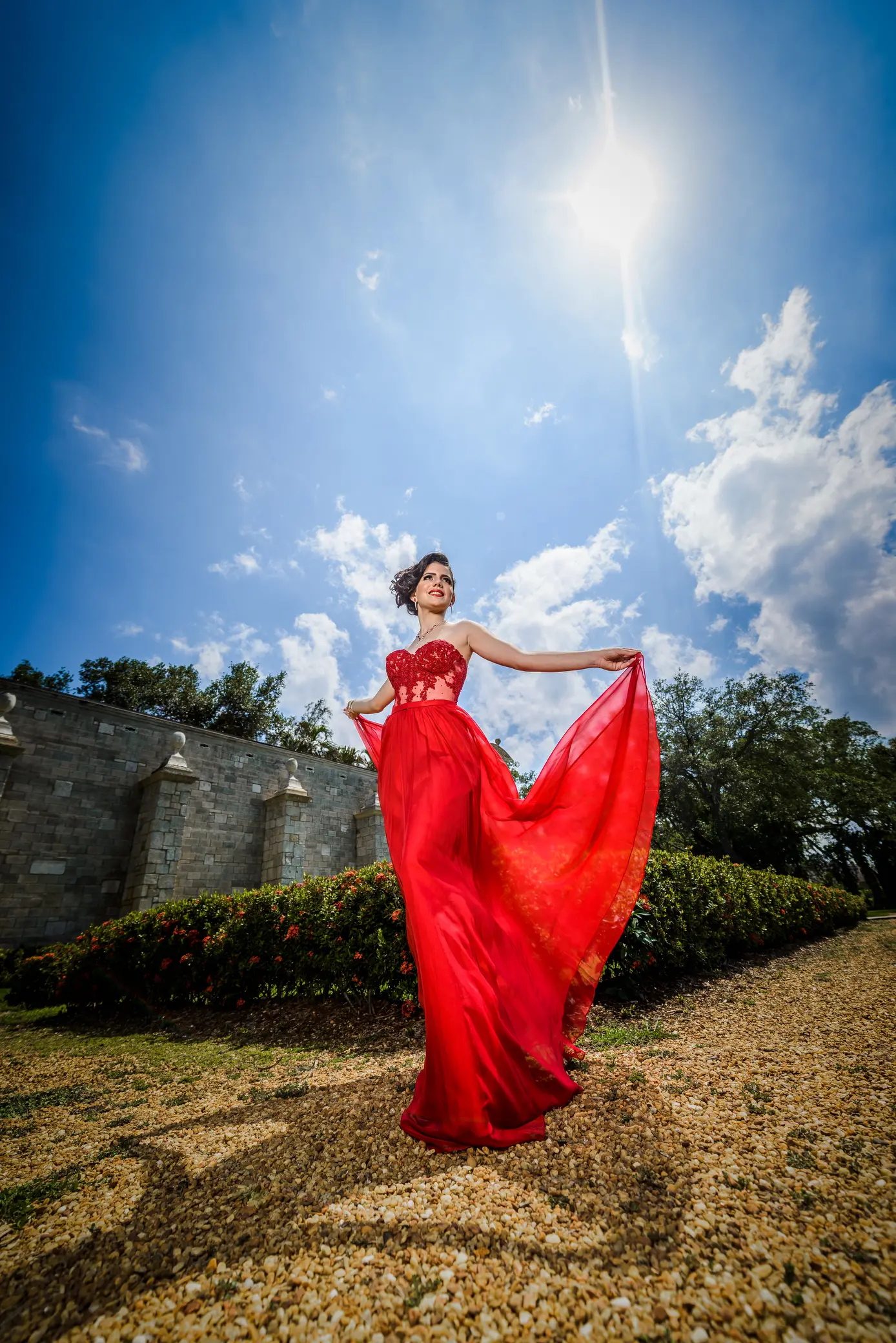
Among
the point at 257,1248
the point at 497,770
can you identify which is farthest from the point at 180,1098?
the point at 497,770

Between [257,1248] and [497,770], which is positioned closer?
[257,1248]

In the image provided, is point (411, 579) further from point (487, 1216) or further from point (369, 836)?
point (369, 836)

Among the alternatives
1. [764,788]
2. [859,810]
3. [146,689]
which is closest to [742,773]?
[764,788]

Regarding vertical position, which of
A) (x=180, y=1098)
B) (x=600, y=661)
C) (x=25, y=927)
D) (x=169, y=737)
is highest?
(x=169, y=737)

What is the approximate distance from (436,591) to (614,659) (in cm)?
136

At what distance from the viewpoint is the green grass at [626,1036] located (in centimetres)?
366

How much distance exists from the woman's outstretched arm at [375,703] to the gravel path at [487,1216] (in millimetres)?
2370

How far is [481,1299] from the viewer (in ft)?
4.37

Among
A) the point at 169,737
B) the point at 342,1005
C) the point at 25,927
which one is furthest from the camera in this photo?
the point at 169,737

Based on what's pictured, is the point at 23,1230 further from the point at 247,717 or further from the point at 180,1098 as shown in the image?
the point at 247,717

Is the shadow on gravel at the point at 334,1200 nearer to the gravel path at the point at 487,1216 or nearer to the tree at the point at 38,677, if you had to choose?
the gravel path at the point at 487,1216

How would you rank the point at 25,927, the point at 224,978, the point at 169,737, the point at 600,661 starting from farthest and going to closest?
the point at 169,737 < the point at 25,927 < the point at 224,978 < the point at 600,661

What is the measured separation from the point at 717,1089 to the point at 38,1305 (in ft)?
9.17

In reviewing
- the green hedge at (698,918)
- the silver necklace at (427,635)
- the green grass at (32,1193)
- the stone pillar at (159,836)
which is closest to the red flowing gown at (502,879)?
the silver necklace at (427,635)
